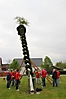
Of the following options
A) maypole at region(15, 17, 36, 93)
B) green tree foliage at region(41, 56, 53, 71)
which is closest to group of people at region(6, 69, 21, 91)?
maypole at region(15, 17, 36, 93)

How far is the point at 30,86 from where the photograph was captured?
15430 millimetres

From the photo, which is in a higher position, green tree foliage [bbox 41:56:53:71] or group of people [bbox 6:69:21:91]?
green tree foliage [bbox 41:56:53:71]

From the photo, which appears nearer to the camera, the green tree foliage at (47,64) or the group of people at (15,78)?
the group of people at (15,78)

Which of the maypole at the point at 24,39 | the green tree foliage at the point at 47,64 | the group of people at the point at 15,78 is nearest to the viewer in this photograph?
the maypole at the point at 24,39

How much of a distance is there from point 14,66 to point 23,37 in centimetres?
4450

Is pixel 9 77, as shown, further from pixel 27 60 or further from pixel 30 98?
Answer: pixel 30 98

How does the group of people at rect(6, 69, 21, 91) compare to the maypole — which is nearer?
the maypole

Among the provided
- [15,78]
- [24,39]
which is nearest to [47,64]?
[15,78]

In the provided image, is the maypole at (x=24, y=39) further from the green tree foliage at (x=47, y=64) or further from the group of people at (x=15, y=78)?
the green tree foliage at (x=47, y=64)

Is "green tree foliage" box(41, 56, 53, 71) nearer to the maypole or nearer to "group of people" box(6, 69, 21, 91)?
"group of people" box(6, 69, 21, 91)

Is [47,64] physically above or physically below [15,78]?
above

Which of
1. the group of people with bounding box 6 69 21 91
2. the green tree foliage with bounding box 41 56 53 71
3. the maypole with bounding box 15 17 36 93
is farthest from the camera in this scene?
the green tree foliage with bounding box 41 56 53 71

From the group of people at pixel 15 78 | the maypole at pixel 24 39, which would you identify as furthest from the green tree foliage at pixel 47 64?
the maypole at pixel 24 39

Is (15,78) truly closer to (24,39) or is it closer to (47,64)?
(24,39)
